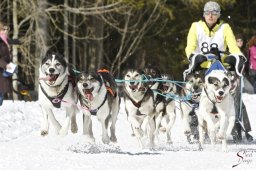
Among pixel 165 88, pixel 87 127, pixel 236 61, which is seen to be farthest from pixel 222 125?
pixel 165 88

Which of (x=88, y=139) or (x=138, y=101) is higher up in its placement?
(x=138, y=101)

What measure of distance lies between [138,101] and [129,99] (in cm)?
13

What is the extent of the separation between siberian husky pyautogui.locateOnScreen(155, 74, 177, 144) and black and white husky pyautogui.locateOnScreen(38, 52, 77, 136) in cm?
140

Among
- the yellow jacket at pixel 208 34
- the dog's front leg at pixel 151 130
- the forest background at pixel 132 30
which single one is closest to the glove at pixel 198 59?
the yellow jacket at pixel 208 34

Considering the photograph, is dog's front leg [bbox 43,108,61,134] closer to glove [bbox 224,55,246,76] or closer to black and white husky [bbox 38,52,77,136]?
black and white husky [bbox 38,52,77,136]

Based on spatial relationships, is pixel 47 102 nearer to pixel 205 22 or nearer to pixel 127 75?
pixel 127 75

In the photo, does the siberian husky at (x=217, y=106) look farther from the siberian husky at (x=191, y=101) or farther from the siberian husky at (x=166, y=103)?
the siberian husky at (x=166, y=103)

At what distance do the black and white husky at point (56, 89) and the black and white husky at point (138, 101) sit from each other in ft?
2.19

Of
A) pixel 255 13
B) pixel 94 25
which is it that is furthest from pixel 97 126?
pixel 255 13

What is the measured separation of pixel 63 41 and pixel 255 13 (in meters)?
8.33

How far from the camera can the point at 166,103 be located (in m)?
11.0

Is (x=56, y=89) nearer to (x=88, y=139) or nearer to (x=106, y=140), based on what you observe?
(x=88, y=139)

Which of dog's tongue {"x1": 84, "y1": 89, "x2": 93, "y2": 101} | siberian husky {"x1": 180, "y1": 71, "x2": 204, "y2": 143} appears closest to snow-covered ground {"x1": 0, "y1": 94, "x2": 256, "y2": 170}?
siberian husky {"x1": 180, "y1": 71, "x2": 204, "y2": 143}

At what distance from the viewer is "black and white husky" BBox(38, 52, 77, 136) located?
9258 mm
